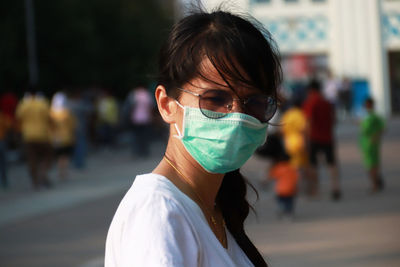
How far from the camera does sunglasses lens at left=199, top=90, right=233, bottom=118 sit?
1913 mm

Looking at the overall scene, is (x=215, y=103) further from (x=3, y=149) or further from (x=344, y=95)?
(x=344, y=95)

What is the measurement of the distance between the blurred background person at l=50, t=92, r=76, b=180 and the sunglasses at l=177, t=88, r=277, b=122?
13.5 m

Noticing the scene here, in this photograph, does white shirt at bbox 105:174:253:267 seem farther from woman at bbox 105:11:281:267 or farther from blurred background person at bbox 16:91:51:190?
blurred background person at bbox 16:91:51:190

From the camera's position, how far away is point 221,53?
1.87 metres

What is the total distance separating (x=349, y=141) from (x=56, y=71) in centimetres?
1352

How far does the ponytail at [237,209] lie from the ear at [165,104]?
1.27 ft

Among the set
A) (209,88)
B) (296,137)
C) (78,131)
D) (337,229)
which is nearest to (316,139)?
(296,137)

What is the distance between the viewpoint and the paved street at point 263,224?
779 cm

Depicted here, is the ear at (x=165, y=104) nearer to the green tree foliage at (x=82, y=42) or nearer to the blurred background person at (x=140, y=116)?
the blurred background person at (x=140, y=116)

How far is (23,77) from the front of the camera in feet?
86.8

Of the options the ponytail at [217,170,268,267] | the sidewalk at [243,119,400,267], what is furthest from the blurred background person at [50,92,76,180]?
the ponytail at [217,170,268,267]

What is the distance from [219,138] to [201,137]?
0.18ft

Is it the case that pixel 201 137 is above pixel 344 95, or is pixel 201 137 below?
above

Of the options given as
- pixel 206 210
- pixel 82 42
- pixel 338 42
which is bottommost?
pixel 338 42
